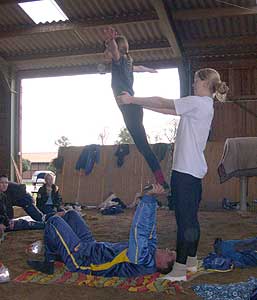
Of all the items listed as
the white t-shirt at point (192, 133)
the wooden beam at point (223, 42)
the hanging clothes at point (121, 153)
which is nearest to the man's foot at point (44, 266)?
the white t-shirt at point (192, 133)

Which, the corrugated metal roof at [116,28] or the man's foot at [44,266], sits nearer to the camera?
the man's foot at [44,266]

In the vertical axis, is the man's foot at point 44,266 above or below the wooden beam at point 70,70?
below

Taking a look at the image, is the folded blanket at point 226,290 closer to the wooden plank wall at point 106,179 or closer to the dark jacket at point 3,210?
the dark jacket at point 3,210

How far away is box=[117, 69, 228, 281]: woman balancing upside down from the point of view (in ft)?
9.63

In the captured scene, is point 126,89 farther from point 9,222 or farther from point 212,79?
point 9,222

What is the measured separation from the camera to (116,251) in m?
2.99

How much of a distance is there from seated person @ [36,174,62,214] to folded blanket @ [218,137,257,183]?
107 inches

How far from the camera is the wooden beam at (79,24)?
9.55 meters

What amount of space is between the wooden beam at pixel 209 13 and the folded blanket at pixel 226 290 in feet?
23.9

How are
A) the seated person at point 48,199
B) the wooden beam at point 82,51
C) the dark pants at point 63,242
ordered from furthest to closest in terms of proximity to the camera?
1. the wooden beam at point 82,51
2. the seated person at point 48,199
3. the dark pants at point 63,242

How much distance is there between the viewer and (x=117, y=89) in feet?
11.7

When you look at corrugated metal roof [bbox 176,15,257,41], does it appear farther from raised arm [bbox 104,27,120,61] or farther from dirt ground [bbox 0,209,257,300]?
raised arm [bbox 104,27,120,61]

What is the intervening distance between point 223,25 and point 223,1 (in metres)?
1.20

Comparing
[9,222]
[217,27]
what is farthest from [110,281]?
[217,27]
